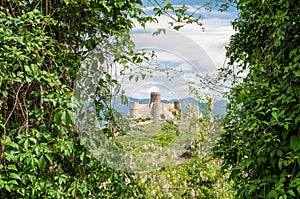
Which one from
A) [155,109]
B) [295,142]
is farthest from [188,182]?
[295,142]

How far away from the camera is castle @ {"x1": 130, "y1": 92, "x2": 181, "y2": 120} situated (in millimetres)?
2006

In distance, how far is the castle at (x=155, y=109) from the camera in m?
2.01

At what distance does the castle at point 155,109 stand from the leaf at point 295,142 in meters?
0.60

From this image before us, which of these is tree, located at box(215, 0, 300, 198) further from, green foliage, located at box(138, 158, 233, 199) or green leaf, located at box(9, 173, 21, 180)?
green leaf, located at box(9, 173, 21, 180)

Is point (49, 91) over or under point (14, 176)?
over

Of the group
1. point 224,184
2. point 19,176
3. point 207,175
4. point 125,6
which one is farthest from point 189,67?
point 224,184

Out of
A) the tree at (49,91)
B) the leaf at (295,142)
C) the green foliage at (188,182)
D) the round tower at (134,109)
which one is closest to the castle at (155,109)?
the round tower at (134,109)

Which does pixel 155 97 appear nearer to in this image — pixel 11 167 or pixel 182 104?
pixel 182 104

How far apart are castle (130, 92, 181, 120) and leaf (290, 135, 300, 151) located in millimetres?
600

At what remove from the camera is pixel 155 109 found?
2031mm

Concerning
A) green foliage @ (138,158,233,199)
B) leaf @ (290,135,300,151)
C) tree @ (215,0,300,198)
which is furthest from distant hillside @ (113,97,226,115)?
green foliage @ (138,158,233,199)

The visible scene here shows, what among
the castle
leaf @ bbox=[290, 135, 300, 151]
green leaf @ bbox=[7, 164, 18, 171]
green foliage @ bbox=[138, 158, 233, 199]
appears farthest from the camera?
green foliage @ bbox=[138, 158, 233, 199]

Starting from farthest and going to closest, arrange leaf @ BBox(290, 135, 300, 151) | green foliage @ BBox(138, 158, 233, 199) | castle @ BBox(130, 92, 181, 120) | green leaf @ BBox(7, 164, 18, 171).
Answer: green foliage @ BBox(138, 158, 233, 199), castle @ BBox(130, 92, 181, 120), green leaf @ BBox(7, 164, 18, 171), leaf @ BBox(290, 135, 300, 151)

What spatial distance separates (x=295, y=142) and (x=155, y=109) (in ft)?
2.42
